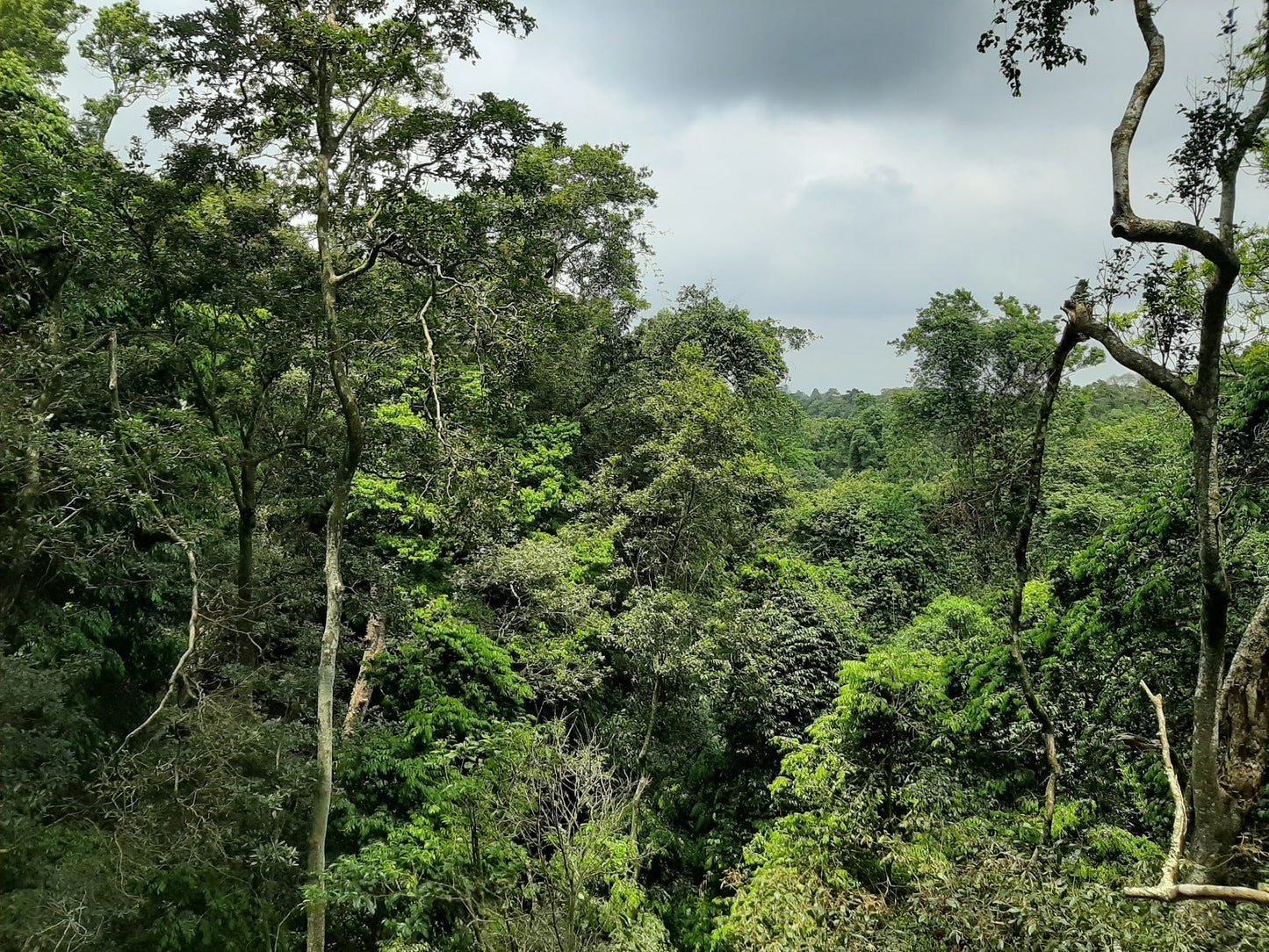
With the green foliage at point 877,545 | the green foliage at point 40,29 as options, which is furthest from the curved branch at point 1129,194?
the green foliage at point 40,29

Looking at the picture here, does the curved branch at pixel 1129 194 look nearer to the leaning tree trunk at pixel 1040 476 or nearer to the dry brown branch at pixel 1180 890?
the leaning tree trunk at pixel 1040 476

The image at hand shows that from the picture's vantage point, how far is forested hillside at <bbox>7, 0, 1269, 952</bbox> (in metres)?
4.48

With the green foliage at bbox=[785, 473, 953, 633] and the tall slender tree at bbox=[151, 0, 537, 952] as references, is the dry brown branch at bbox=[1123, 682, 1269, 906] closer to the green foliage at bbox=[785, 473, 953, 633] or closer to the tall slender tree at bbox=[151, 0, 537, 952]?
the tall slender tree at bbox=[151, 0, 537, 952]

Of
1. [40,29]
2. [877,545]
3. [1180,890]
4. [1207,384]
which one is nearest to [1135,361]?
[1207,384]

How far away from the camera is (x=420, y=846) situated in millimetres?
7184

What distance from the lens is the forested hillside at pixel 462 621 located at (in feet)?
14.7

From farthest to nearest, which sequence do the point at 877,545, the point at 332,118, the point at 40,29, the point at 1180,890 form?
the point at 877,545 < the point at 40,29 < the point at 332,118 < the point at 1180,890

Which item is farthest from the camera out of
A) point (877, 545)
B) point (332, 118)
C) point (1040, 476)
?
point (877, 545)

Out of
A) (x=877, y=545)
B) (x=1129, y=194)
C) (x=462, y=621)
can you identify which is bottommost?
(x=462, y=621)

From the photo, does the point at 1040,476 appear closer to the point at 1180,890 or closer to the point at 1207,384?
the point at 1207,384

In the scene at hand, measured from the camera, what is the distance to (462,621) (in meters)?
9.67

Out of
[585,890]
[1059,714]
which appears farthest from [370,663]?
[1059,714]

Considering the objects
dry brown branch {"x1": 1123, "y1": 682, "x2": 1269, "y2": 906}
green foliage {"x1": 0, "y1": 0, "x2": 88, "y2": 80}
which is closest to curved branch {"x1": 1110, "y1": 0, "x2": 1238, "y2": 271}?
dry brown branch {"x1": 1123, "y1": 682, "x2": 1269, "y2": 906}

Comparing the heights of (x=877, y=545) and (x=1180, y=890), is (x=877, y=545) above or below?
above
